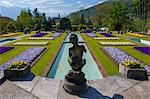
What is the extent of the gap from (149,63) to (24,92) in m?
9.42

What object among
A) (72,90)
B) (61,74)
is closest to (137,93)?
(72,90)

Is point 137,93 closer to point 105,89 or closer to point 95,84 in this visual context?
point 105,89

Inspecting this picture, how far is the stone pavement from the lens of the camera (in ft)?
28.5

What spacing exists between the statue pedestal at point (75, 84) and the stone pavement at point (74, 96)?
8.0 inches

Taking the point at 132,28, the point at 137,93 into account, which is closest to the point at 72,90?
the point at 137,93

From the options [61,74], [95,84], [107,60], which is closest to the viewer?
[95,84]

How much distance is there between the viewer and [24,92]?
897cm

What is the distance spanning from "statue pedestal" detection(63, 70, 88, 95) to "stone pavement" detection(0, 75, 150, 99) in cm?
20

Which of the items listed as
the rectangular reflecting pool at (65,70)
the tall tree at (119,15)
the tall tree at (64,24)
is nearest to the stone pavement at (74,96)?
the rectangular reflecting pool at (65,70)

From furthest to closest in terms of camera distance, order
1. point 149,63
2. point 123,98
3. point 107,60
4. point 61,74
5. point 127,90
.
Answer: point 107,60 < point 149,63 < point 61,74 < point 127,90 < point 123,98

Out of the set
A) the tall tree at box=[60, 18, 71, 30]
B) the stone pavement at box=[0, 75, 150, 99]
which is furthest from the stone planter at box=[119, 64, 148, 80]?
the tall tree at box=[60, 18, 71, 30]

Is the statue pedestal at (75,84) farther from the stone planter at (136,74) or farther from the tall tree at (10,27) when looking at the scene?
the tall tree at (10,27)

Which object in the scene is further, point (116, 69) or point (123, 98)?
point (116, 69)

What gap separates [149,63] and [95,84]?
664 centimetres
